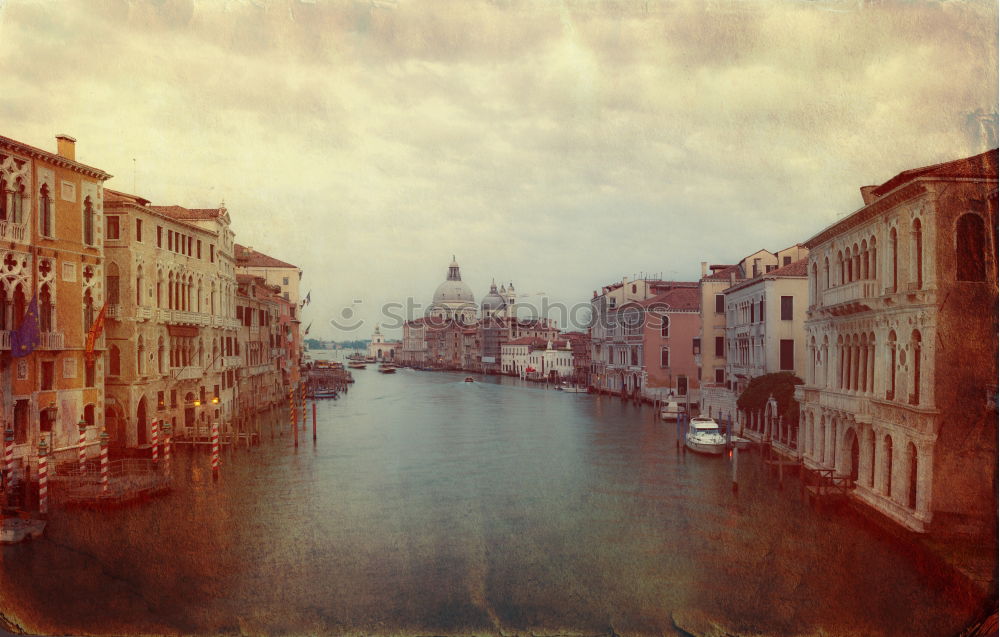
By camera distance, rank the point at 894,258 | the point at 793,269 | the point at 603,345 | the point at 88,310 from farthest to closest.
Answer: the point at 603,345 < the point at 793,269 < the point at 88,310 < the point at 894,258

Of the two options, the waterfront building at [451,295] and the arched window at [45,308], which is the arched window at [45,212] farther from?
the waterfront building at [451,295]

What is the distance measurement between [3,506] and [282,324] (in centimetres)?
262

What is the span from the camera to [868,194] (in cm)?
538

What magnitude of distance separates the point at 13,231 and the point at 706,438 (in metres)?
8.53

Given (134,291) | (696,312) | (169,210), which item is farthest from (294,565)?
(696,312)

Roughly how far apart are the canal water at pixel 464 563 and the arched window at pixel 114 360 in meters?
1.00

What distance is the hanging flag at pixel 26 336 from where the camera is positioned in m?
5.49

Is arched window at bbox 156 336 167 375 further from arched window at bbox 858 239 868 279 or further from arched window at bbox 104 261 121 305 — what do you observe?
arched window at bbox 858 239 868 279

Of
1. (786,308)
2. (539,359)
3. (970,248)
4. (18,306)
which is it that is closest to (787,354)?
(786,308)

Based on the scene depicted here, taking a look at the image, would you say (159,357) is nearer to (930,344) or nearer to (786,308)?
(930,344)

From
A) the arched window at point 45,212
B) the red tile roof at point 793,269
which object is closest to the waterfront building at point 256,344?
the arched window at point 45,212

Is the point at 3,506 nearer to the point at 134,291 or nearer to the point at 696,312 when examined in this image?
the point at 134,291

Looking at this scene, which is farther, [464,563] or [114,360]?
[114,360]

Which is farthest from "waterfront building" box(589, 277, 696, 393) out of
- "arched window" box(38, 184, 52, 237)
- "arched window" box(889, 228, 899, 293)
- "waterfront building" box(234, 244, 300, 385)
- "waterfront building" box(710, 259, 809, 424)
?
"arched window" box(38, 184, 52, 237)
